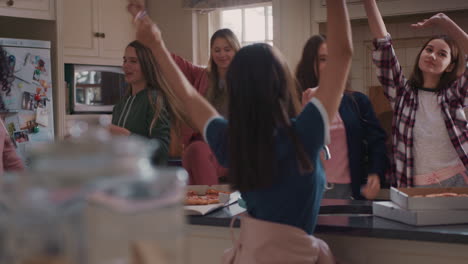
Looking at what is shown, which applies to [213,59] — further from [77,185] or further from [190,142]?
[77,185]

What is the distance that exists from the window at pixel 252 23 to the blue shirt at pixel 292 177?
3.16m

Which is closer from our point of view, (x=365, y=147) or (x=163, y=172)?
(x=163, y=172)

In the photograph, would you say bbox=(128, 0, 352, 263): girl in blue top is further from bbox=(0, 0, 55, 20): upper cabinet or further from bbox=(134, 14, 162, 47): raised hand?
bbox=(0, 0, 55, 20): upper cabinet

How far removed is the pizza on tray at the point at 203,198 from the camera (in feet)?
6.40

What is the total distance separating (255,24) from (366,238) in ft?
10.1

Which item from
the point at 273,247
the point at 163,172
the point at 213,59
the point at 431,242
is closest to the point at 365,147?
the point at 213,59

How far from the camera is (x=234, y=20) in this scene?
15.0ft

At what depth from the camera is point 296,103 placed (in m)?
1.32

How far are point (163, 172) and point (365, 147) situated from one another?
7.20 ft

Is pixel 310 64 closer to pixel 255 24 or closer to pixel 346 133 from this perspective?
pixel 346 133

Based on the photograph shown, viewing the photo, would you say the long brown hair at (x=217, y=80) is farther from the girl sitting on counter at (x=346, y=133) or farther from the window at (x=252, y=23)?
the window at (x=252, y=23)

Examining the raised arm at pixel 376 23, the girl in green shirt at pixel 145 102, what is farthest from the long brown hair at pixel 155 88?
the raised arm at pixel 376 23

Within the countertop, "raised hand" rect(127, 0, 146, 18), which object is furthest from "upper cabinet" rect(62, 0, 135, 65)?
"raised hand" rect(127, 0, 146, 18)

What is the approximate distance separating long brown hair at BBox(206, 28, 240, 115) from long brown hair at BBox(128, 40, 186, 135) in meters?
0.18
